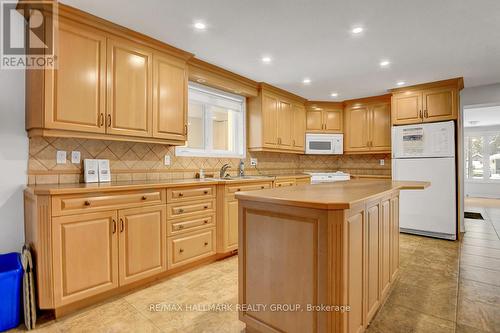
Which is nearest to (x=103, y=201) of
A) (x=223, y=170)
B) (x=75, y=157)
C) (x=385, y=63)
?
(x=75, y=157)

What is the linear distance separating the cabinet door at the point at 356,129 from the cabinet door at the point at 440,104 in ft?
3.55

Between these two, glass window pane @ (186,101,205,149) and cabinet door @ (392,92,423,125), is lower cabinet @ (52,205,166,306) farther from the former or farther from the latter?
cabinet door @ (392,92,423,125)

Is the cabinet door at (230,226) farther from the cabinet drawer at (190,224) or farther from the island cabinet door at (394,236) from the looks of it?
the island cabinet door at (394,236)

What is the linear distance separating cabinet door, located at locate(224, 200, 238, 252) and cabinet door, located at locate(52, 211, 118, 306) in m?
1.25

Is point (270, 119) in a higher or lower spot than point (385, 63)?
lower

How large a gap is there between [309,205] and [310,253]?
265mm

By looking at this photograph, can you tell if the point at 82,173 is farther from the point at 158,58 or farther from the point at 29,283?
the point at 158,58

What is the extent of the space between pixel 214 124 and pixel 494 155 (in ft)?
30.6

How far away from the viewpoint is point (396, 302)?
215 cm

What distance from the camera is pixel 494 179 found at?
8.32m

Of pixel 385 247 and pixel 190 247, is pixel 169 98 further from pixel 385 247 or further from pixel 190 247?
pixel 385 247

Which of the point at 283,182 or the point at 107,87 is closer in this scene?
the point at 107,87

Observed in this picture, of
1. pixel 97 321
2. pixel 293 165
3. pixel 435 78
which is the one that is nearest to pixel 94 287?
pixel 97 321

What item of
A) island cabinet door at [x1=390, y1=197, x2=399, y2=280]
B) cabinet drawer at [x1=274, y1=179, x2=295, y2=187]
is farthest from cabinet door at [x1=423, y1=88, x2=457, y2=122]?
island cabinet door at [x1=390, y1=197, x2=399, y2=280]
